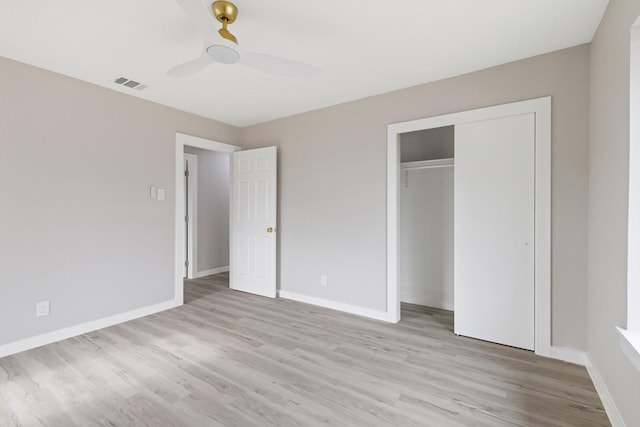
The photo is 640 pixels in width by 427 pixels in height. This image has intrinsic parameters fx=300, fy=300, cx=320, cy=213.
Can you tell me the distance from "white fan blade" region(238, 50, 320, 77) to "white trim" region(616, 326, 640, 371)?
2.11 metres

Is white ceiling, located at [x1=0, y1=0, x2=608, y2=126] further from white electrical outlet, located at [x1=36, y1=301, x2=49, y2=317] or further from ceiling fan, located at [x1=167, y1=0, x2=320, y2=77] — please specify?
white electrical outlet, located at [x1=36, y1=301, x2=49, y2=317]

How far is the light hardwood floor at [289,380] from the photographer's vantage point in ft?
5.67

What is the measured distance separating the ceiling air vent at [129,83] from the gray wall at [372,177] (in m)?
1.59

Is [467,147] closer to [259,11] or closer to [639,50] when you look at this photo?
[639,50]

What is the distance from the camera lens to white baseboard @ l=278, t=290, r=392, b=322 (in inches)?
128

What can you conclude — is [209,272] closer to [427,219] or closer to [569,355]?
[427,219]

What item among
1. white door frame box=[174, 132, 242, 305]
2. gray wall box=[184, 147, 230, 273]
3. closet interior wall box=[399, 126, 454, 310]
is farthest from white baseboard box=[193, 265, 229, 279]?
closet interior wall box=[399, 126, 454, 310]

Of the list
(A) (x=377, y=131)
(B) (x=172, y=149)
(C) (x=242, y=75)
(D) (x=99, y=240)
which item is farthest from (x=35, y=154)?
(A) (x=377, y=131)

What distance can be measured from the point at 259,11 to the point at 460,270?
2.61 metres

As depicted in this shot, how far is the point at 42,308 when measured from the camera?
2.64 metres

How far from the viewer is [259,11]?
6.12 ft

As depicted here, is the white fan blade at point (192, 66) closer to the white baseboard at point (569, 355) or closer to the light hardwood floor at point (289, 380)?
the light hardwood floor at point (289, 380)

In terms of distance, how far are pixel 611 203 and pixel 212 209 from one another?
17.3ft

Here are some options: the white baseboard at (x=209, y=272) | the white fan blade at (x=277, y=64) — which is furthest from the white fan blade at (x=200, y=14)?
the white baseboard at (x=209, y=272)
